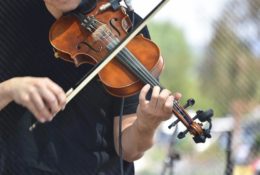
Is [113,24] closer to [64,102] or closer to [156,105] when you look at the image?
[156,105]

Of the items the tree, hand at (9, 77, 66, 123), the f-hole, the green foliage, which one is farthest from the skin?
the green foliage

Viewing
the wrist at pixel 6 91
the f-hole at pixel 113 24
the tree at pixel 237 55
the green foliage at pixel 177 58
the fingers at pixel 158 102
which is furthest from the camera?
the green foliage at pixel 177 58

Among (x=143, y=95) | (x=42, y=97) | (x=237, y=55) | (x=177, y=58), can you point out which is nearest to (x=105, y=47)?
(x=143, y=95)

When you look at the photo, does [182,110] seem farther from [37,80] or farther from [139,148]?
[37,80]

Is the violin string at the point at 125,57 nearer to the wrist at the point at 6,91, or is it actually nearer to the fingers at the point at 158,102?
the fingers at the point at 158,102

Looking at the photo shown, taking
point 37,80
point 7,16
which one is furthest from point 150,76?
Result: point 7,16

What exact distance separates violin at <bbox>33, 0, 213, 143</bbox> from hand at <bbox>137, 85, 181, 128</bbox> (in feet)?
0.23

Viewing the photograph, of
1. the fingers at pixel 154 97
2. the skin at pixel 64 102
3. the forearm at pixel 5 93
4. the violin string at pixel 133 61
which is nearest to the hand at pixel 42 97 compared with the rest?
the skin at pixel 64 102

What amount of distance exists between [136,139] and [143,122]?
105 mm

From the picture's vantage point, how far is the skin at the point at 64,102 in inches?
47.3

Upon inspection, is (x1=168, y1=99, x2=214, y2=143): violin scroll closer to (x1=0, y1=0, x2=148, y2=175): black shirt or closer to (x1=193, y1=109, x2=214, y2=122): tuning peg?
(x1=193, y1=109, x2=214, y2=122): tuning peg

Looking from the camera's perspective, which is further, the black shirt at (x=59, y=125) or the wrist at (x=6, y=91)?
the black shirt at (x=59, y=125)

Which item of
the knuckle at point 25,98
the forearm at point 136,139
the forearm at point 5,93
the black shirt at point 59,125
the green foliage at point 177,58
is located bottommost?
the green foliage at point 177,58

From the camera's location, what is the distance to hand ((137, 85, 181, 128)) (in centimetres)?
146
